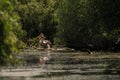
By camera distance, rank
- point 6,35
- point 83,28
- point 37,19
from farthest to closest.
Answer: point 37,19 < point 83,28 < point 6,35

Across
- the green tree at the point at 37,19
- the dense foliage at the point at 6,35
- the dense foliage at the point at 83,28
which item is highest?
the dense foliage at the point at 6,35

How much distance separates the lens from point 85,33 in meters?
59.2

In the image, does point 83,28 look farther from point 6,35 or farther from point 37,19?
point 6,35

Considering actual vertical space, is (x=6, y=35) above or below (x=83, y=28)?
above

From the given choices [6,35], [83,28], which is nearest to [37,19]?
[83,28]

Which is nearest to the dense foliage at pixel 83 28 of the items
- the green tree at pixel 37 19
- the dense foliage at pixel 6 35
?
the green tree at pixel 37 19

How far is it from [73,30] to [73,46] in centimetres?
355

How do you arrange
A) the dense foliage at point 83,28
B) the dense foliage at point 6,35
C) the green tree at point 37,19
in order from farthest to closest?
the green tree at point 37,19 < the dense foliage at point 83,28 < the dense foliage at point 6,35

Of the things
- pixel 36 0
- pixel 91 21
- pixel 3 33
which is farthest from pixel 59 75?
pixel 36 0

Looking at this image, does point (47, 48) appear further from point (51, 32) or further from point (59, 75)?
point (59, 75)

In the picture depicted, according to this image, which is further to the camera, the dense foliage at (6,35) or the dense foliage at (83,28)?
the dense foliage at (83,28)

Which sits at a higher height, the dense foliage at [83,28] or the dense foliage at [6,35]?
the dense foliage at [6,35]

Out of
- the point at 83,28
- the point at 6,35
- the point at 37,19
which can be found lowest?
the point at 37,19

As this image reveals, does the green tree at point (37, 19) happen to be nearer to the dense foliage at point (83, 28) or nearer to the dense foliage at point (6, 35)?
the dense foliage at point (83, 28)
